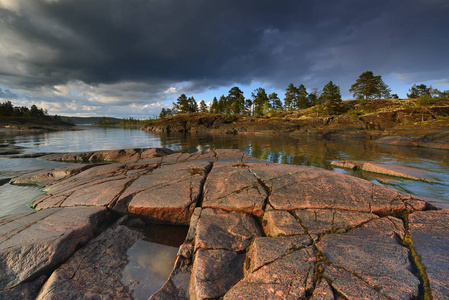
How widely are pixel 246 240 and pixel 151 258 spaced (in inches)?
92.6

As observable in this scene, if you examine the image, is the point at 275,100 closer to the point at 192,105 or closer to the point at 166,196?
the point at 192,105

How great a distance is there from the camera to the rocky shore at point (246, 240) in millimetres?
2891

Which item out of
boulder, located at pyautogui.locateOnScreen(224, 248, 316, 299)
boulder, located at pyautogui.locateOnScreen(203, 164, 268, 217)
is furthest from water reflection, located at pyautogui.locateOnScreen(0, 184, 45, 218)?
boulder, located at pyautogui.locateOnScreen(224, 248, 316, 299)

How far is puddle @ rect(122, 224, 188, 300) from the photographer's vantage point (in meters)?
3.56

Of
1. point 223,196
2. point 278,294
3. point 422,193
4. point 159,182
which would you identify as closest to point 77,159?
point 159,182

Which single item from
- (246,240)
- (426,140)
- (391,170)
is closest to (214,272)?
(246,240)

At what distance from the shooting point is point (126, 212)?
5.84 metres

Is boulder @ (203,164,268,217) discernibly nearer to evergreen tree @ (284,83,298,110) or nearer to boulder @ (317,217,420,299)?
boulder @ (317,217,420,299)

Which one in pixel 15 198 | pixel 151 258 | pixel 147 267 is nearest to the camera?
pixel 147 267

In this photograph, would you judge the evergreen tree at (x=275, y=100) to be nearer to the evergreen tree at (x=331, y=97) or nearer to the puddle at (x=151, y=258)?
the evergreen tree at (x=331, y=97)

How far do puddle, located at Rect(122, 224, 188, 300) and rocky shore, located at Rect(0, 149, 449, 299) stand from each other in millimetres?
178

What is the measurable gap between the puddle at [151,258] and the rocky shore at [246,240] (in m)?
0.18

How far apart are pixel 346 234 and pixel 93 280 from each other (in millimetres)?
5449

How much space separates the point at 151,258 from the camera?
14.1 ft
